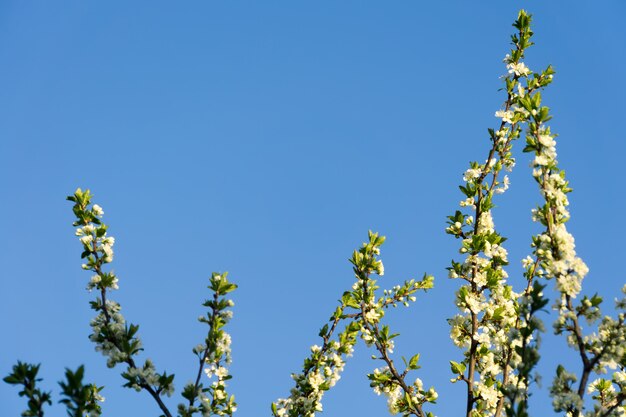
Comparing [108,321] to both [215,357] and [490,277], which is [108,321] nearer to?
[215,357]

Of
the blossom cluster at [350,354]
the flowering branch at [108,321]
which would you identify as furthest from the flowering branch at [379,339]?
the flowering branch at [108,321]

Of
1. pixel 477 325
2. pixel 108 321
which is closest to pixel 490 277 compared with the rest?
pixel 477 325

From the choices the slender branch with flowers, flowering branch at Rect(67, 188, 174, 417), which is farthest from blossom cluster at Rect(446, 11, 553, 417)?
flowering branch at Rect(67, 188, 174, 417)

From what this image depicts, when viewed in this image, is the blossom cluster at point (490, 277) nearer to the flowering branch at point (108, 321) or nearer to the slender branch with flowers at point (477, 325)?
the slender branch with flowers at point (477, 325)

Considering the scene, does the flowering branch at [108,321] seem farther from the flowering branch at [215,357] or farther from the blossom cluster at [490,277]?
the blossom cluster at [490,277]

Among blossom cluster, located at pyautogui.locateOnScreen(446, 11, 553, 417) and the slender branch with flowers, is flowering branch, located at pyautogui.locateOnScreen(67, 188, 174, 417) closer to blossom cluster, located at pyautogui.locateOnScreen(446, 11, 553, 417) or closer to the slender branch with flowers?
the slender branch with flowers

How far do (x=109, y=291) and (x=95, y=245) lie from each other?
1.92ft

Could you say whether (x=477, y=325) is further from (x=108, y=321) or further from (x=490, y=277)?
(x=108, y=321)

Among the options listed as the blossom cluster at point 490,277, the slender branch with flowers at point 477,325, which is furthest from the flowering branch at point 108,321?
the blossom cluster at point 490,277

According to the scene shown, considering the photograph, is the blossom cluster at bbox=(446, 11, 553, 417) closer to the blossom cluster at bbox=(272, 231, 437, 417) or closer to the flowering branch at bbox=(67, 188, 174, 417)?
the blossom cluster at bbox=(272, 231, 437, 417)

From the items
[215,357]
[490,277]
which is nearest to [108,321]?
[215,357]

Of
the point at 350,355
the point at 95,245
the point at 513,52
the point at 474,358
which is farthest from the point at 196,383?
the point at 513,52

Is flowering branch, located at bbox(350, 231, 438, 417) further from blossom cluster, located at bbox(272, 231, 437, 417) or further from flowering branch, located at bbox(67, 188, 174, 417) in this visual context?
flowering branch, located at bbox(67, 188, 174, 417)

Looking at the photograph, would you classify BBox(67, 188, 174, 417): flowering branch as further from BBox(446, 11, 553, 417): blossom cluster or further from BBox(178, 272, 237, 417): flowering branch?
BBox(446, 11, 553, 417): blossom cluster
